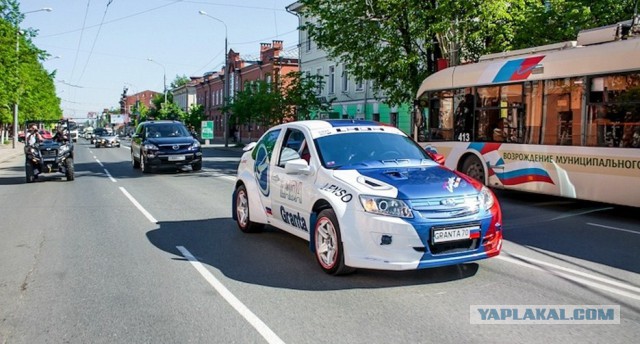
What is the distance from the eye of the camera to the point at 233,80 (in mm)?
69438

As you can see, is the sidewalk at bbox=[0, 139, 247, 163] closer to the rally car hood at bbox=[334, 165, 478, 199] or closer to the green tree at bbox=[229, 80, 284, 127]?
the green tree at bbox=[229, 80, 284, 127]

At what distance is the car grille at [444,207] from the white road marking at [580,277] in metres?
1.36

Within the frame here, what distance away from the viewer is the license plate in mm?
5508

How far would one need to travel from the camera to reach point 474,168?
1391cm

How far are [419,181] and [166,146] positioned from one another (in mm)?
16191

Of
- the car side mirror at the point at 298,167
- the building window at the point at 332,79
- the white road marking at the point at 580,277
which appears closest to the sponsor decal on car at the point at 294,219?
the car side mirror at the point at 298,167

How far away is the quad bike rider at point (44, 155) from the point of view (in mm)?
17609

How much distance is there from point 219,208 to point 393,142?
533cm

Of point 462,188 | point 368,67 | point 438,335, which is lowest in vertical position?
point 438,335

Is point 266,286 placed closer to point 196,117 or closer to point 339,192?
point 339,192

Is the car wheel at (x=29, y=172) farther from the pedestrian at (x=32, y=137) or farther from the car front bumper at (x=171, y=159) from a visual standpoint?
the car front bumper at (x=171, y=159)

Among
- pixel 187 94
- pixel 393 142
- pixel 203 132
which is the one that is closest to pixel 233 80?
pixel 203 132

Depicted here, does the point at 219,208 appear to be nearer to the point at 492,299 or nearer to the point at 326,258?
the point at 326,258

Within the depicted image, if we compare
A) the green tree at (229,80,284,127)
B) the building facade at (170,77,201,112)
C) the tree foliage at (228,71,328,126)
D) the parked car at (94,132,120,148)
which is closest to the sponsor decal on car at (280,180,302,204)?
the tree foliage at (228,71,328,126)
